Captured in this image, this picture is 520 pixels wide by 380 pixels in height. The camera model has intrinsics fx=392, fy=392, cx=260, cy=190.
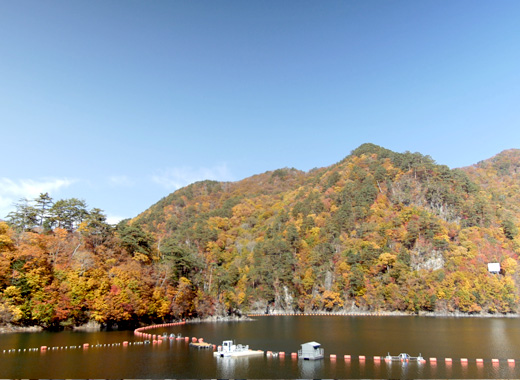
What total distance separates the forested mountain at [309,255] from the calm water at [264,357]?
9411mm

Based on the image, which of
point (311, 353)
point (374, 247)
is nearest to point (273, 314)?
point (374, 247)

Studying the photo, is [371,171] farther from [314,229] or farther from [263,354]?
[263,354]

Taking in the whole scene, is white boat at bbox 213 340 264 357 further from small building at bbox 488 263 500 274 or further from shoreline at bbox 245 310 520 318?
small building at bbox 488 263 500 274

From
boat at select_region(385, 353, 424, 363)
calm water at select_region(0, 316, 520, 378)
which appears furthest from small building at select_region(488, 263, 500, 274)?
boat at select_region(385, 353, 424, 363)

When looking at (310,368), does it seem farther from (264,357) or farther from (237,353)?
(237,353)

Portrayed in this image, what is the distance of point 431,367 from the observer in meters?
39.2

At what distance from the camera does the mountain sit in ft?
341

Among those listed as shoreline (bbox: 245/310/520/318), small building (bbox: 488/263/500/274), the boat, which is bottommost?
shoreline (bbox: 245/310/520/318)

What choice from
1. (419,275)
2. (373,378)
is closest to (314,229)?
(419,275)

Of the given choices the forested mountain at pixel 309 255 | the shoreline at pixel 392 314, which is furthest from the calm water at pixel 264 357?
the shoreline at pixel 392 314

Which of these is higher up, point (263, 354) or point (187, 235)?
point (187, 235)

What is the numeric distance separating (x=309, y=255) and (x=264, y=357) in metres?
92.8

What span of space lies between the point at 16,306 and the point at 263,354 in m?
37.2

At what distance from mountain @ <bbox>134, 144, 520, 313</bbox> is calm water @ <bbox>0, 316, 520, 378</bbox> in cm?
3751
